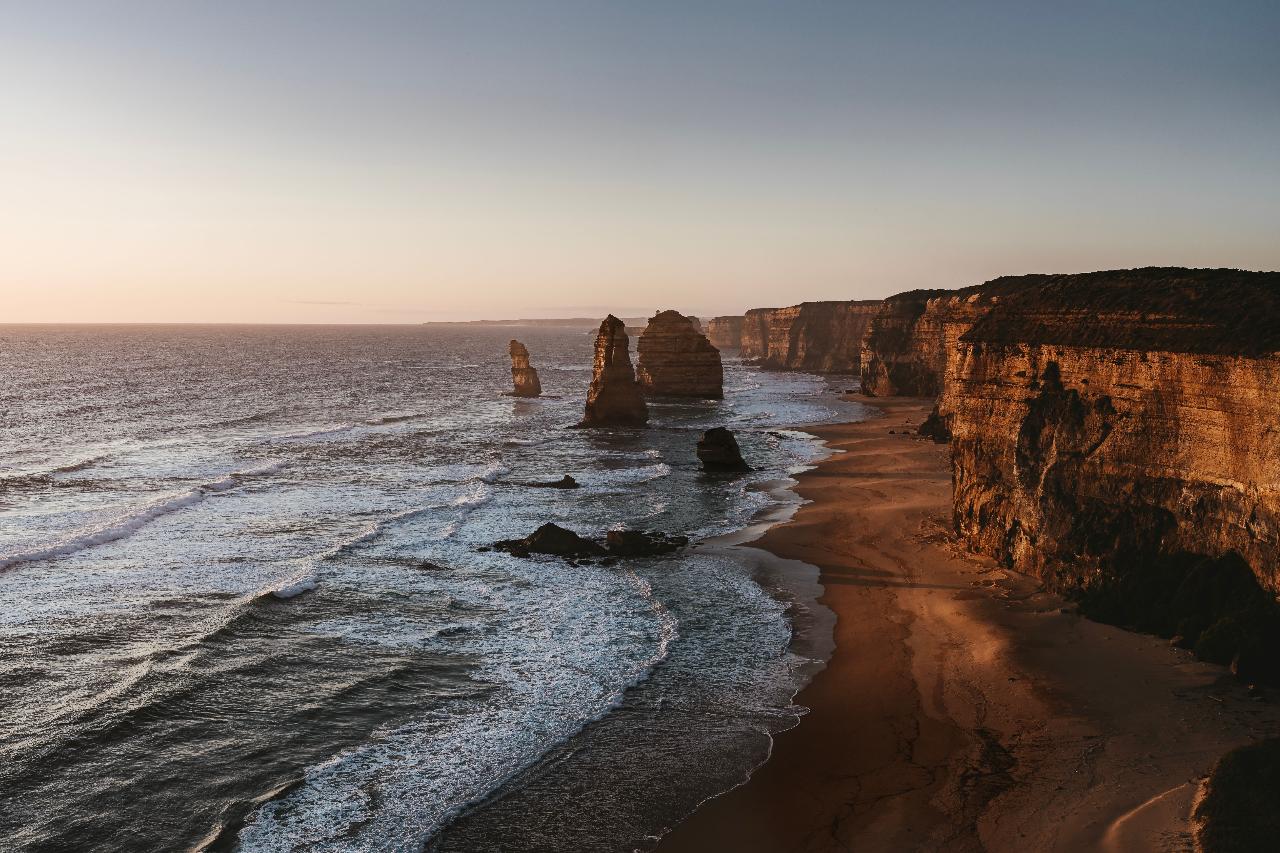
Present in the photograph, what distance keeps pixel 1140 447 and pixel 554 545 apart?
68.2 feet

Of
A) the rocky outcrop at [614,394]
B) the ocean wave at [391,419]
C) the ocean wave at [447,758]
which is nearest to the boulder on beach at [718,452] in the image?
the rocky outcrop at [614,394]

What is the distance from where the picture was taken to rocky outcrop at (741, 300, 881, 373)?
14062 centimetres

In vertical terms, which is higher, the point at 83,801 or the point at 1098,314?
the point at 1098,314

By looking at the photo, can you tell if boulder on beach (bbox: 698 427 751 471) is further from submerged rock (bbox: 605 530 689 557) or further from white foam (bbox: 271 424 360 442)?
white foam (bbox: 271 424 360 442)

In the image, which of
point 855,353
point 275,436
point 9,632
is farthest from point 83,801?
point 855,353

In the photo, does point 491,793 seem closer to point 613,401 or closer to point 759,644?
point 759,644

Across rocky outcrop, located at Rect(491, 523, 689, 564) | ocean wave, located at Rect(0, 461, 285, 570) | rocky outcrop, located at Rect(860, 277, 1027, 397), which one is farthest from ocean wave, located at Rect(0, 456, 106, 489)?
rocky outcrop, located at Rect(860, 277, 1027, 397)

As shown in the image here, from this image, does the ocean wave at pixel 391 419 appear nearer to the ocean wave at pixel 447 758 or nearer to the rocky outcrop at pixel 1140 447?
the ocean wave at pixel 447 758

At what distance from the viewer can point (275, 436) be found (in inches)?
2783

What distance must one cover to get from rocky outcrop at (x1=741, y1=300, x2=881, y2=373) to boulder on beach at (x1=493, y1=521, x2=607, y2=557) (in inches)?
4163

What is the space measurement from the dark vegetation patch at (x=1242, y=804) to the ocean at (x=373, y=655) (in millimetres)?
8037

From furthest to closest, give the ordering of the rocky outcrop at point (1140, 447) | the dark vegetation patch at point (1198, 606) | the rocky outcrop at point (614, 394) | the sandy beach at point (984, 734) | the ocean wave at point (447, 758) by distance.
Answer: the rocky outcrop at point (614, 394), the rocky outcrop at point (1140, 447), the dark vegetation patch at point (1198, 606), the ocean wave at point (447, 758), the sandy beach at point (984, 734)

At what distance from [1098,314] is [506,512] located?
27.1 meters

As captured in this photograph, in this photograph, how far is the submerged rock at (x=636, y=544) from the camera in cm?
3516
